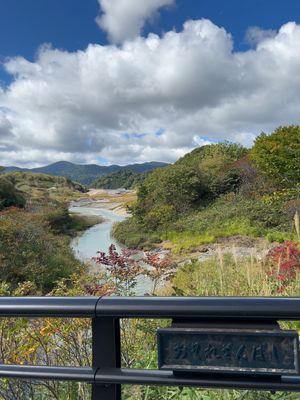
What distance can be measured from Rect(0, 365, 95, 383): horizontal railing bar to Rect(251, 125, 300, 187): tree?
60.9ft

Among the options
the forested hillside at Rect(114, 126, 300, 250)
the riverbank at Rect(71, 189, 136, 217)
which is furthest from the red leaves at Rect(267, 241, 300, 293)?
the riverbank at Rect(71, 189, 136, 217)

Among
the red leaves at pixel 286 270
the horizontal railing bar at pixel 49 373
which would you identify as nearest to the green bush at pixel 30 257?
the red leaves at pixel 286 270

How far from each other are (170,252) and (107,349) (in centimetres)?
1531

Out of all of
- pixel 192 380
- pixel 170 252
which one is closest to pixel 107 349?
pixel 192 380

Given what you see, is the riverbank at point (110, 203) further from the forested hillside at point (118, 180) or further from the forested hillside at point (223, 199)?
the forested hillside at point (118, 180)

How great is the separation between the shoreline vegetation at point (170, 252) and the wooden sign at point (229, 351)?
1113mm

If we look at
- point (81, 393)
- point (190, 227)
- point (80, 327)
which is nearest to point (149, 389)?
point (81, 393)

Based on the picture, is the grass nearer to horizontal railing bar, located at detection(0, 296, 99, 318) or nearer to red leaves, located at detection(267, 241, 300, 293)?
red leaves, located at detection(267, 241, 300, 293)

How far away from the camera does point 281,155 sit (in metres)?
19.6

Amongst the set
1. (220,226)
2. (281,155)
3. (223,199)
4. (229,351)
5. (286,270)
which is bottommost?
(220,226)

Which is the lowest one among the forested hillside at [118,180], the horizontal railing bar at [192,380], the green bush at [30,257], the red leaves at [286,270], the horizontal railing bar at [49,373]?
the green bush at [30,257]

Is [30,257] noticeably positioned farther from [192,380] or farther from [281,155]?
[281,155]

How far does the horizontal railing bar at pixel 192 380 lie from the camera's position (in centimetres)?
106

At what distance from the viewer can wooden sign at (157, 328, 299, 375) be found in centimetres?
106
